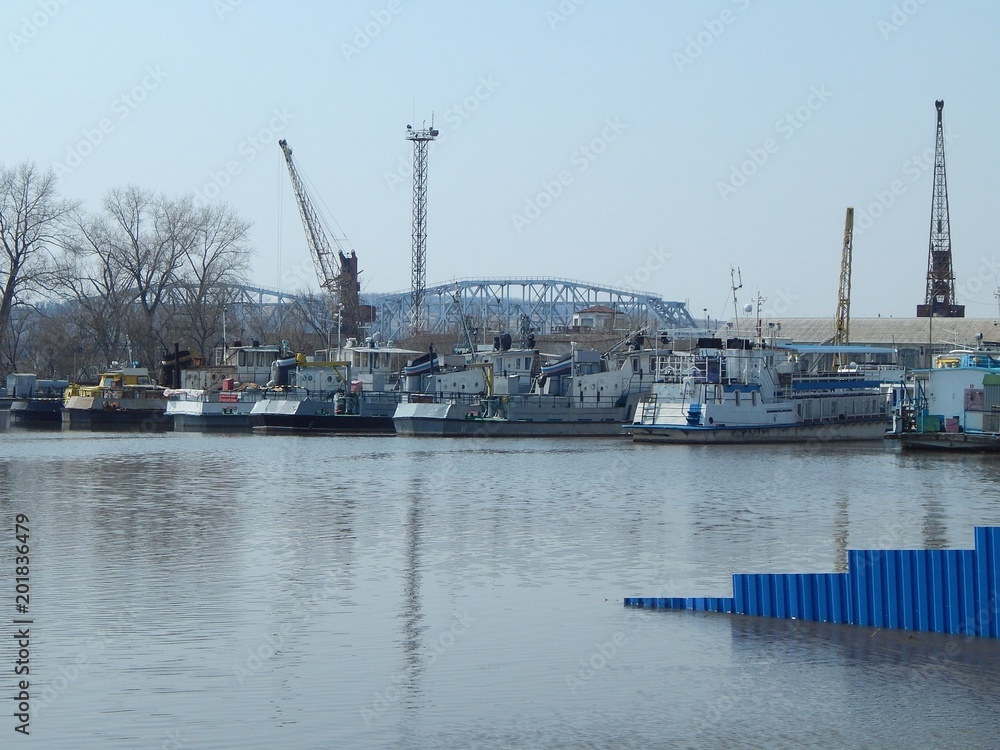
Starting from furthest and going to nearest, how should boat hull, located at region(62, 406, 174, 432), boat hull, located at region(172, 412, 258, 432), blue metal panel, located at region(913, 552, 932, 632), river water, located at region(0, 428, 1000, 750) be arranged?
boat hull, located at region(62, 406, 174, 432), boat hull, located at region(172, 412, 258, 432), blue metal panel, located at region(913, 552, 932, 632), river water, located at region(0, 428, 1000, 750)

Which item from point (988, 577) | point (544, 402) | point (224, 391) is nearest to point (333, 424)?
point (224, 391)

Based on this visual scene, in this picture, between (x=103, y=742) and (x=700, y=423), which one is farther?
(x=700, y=423)

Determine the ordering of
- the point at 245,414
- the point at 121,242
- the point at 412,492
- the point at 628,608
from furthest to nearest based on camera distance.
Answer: the point at 121,242
the point at 245,414
the point at 412,492
the point at 628,608

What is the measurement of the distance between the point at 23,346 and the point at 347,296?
27.0 meters

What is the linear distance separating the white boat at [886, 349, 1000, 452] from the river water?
398 inches

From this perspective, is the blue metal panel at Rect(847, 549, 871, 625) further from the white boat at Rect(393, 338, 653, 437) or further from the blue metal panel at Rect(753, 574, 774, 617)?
the white boat at Rect(393, 338, 653, 437)

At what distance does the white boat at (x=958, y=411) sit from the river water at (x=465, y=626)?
10118mm

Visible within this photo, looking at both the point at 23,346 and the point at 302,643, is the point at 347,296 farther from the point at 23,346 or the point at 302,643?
the point at 302,643

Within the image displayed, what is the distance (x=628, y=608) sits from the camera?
60.3 ft

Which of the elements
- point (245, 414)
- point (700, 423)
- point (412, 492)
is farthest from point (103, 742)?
point (245, 414)


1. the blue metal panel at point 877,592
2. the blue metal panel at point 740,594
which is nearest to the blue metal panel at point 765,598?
the blue metal panel at point 740,594

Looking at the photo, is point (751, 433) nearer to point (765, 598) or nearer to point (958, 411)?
point (958, 411)

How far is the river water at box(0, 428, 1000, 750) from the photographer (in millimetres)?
13133

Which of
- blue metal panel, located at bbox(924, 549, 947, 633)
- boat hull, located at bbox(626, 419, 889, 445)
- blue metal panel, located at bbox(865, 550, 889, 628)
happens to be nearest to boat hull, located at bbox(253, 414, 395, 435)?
boat hull, located at bbox(626, 419, 889, 445)
